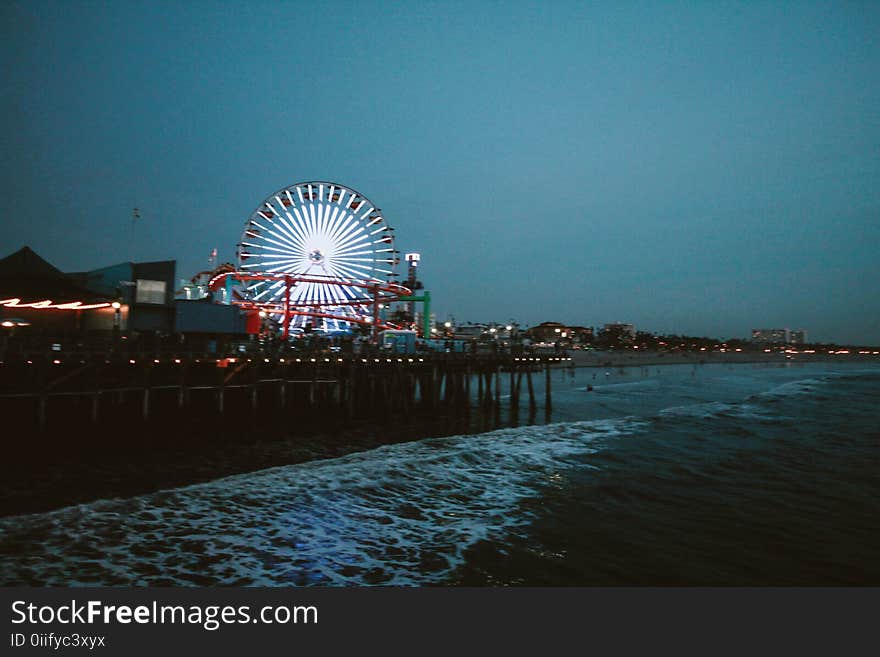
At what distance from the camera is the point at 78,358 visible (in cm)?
1898

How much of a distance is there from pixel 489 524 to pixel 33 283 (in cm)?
1998

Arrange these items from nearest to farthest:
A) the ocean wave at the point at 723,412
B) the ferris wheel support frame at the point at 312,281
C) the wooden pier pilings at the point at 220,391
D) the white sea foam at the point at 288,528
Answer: the white sea foam at the point at 288,528 < the wooden pier pilings at the point at 220,391 < the ocean wave at the point at 723,412 < the ferris wheel support frame at the point at 312,281

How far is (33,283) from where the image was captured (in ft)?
61.2

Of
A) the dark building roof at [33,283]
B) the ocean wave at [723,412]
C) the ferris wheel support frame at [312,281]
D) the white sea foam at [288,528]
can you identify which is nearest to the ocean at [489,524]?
the white sea foam at [288,528]

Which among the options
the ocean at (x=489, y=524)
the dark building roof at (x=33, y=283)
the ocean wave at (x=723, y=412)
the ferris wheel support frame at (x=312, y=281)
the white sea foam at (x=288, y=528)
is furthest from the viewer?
the ferris wheel support frame at (x=312, y=281)

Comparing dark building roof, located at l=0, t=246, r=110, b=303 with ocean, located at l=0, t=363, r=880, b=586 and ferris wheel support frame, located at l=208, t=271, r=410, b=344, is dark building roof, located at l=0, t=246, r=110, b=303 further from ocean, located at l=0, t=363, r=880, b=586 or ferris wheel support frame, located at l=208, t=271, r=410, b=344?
ferris wheel support frame, located at l=208, t=271, r=410, b=344

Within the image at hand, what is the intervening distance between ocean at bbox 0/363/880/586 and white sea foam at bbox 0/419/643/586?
42mm

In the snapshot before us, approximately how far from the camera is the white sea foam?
7672 millimetres

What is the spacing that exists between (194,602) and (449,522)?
6374 mm

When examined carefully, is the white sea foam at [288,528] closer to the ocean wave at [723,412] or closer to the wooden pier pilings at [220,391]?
the wooden pier pilings at [220,391]

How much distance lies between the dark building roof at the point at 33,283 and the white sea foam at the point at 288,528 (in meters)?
11.9

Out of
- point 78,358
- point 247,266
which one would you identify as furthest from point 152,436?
point 247,266

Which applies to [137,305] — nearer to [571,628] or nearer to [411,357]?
[411,357]

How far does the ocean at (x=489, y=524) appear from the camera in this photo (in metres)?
7.88
